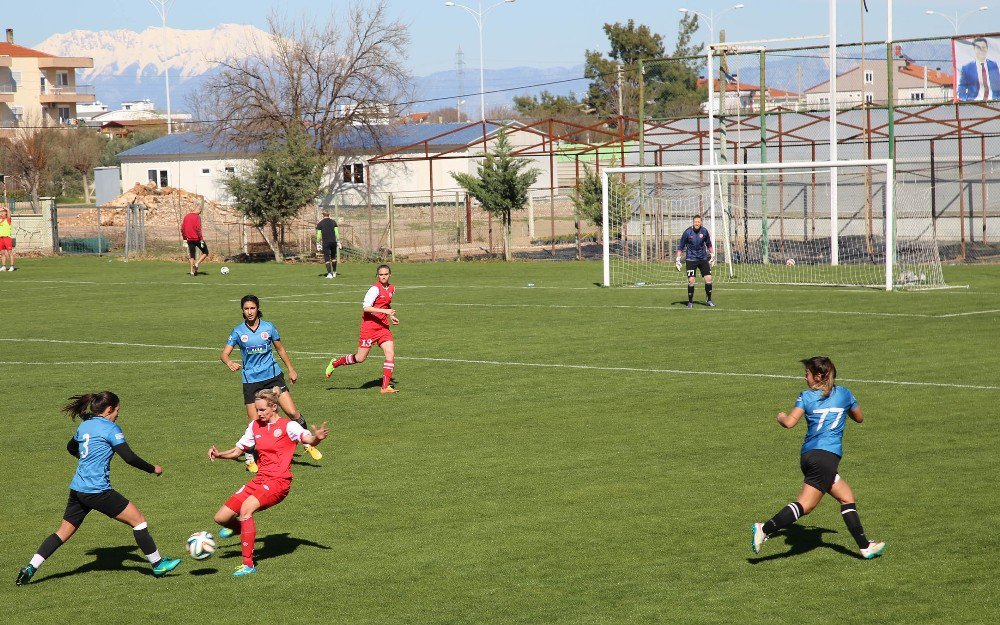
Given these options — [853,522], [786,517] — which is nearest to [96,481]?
[786,517]

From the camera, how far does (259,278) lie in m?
38.0

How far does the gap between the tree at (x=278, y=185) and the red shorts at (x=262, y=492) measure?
1441 inches

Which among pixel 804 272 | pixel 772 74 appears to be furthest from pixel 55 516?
pixel 772 74

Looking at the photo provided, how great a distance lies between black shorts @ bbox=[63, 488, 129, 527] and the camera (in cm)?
882

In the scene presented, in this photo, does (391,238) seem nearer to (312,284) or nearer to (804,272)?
(312,284)

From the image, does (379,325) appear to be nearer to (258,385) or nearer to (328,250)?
(258,385)

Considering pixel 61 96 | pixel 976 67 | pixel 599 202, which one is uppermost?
pixel 61 96

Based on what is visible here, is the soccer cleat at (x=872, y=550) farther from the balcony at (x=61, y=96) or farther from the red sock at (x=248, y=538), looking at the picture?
the balcony at (x=61, y=96)

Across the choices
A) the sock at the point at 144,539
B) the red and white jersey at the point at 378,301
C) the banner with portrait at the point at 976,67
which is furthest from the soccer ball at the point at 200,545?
the banner with portrait at the point at 976,67

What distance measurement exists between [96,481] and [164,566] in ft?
2.75

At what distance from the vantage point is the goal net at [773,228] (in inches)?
1293

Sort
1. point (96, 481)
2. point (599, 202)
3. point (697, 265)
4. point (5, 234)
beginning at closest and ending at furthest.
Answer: point (96, 481)
point (697, 265)
point (5, 234)
point (599, 202)

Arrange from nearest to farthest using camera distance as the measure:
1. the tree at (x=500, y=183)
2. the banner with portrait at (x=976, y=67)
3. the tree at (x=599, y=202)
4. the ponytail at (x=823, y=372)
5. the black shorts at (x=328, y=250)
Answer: the ponytail at (x=823, y=372)
the banner with portrait at (x=976, y=67)
the black shorts at (x=328, y=250)
the tree at (x=599, y=202)
the tree at (x=500, y=183)

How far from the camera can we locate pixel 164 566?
899 cm
